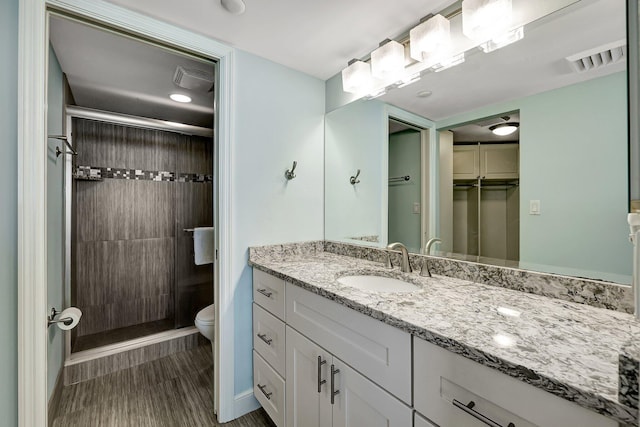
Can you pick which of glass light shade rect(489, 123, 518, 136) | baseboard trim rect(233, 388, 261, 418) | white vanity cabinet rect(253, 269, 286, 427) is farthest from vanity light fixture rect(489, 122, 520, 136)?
baseboard trim rect(233, 388, 261, 418)

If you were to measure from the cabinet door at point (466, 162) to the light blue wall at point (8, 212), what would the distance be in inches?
73.8

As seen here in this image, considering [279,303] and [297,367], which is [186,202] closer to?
[279,303]

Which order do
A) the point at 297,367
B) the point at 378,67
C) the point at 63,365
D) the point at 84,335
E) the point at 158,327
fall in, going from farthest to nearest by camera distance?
the point at 158,327, the point at 84,335, the point at 63,365, the point at 378,67, the point at 297,367

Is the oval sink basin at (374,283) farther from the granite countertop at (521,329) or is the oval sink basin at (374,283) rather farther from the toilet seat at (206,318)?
the toilet seat at (206,318)

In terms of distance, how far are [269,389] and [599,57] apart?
197 cm

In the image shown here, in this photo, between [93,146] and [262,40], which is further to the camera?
[93,146]

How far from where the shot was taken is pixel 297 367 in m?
1.25

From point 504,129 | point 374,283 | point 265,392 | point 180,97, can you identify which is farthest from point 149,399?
point 504,129

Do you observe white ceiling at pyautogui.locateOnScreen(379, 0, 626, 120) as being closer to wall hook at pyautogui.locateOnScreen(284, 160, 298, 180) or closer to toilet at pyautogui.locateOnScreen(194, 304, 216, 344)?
wall hook at pyautogui.locateOnScreen(284, 160, 298, 180)

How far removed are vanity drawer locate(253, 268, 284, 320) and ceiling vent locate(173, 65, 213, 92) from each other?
1.36m

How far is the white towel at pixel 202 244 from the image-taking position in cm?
238

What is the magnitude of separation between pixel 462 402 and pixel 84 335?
10.2 feet

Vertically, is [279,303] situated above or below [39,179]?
below

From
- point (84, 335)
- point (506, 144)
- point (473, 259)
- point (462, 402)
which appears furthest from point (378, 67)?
point (84, 335)
